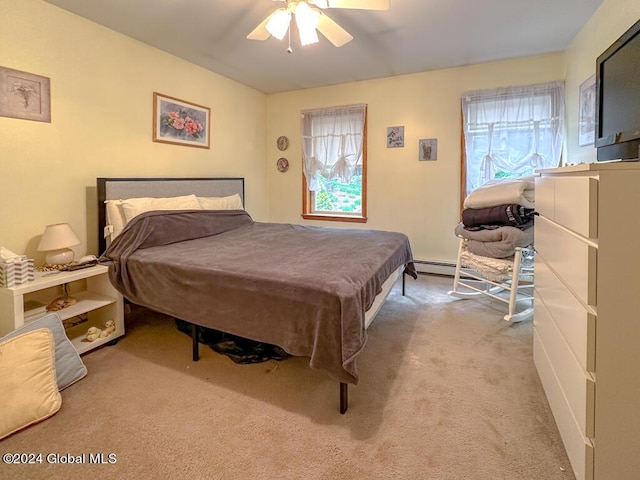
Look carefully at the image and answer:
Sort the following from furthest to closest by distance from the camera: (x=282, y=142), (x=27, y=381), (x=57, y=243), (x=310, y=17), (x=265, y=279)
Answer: (x=282, y=142), (x=57, y=243), (x=310, y=17), (x=265, y=279), (x=27, y=381)

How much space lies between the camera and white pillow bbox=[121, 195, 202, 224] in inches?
109

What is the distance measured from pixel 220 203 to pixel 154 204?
81 cm

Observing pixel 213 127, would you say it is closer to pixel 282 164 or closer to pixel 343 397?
pixel 282 164

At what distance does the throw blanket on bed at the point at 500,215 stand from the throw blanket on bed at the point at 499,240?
0.06 metres

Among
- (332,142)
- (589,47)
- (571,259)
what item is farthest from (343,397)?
(332,142)

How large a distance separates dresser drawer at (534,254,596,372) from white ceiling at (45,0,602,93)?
210cm

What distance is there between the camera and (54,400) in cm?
168

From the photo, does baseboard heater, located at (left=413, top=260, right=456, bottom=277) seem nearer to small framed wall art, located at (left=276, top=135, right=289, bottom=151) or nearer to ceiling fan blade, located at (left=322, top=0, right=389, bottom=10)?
small framed wall art, located at (left=276, top=135, right=289, bottom=151)

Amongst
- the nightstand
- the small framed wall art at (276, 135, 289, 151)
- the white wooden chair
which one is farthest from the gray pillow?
the small framed wall art at (276, 135, 289, 151)

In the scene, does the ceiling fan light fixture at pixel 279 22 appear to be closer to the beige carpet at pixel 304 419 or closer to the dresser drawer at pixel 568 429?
the beige carpet at pixel 304 419

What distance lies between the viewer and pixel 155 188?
127 inches

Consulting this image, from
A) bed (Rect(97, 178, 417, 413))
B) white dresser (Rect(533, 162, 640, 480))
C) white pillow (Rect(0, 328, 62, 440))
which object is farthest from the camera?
bed (Rect(97, 178, 417, 413))

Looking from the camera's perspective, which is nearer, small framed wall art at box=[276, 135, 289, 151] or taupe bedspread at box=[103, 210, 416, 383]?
taupe bedspread at box=[103, 210, 416, 383]

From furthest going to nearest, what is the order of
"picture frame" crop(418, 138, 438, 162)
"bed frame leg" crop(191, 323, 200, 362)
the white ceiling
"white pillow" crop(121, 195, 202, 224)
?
"picture frame" crop(418, 138, 438, 162) → "white pillow" crop(121, 195, 202, 224) → the white ceiling → "bed frame leg" crop(191, 323, 200, 362)
